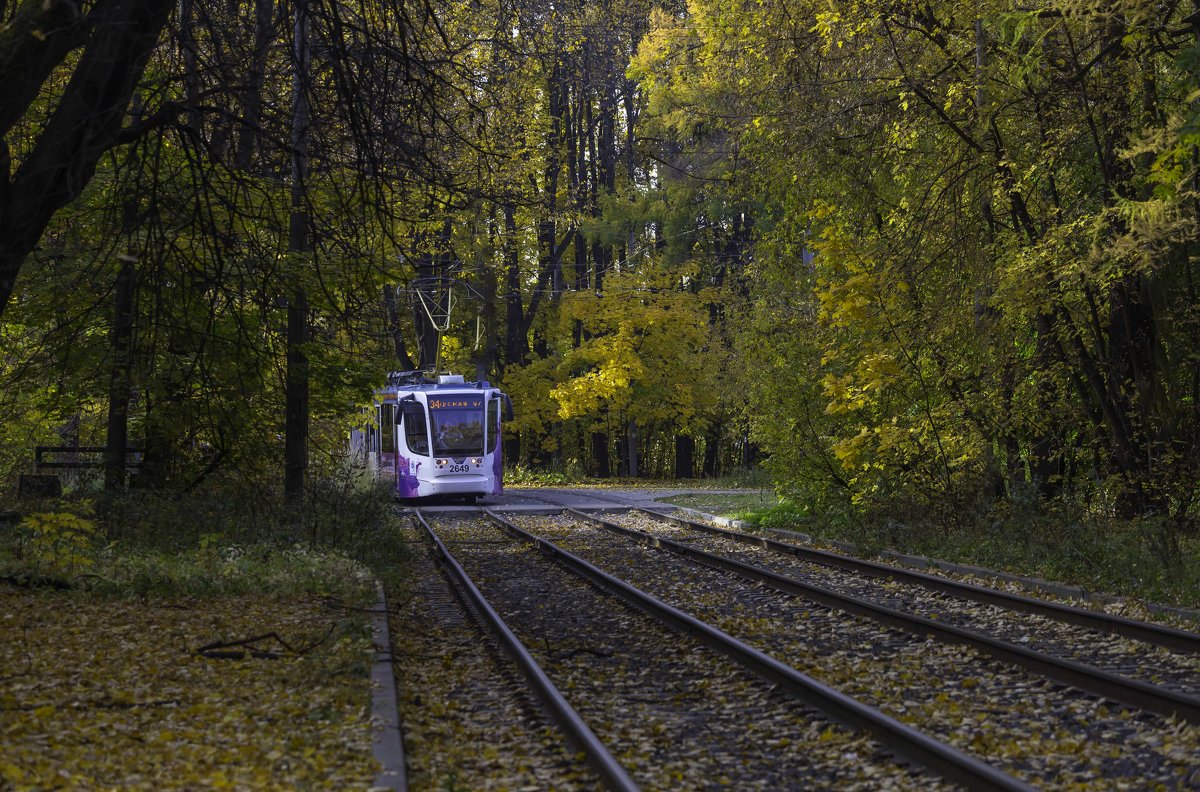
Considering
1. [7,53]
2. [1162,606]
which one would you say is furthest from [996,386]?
[7,53]

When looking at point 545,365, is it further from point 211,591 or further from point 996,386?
point 211,591

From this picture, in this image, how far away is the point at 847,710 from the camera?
7.55 meters

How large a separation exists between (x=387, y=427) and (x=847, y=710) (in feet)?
88.9

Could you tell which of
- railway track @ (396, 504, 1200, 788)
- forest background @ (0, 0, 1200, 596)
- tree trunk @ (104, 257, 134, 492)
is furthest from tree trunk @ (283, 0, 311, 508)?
railway track @ (396, 504, 1200, 788)

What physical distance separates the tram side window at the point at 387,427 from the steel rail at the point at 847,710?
20.6 meters

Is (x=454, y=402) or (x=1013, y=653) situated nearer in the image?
(x=1013, y=653)

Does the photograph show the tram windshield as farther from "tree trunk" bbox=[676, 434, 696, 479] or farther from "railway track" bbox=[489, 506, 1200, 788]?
"tree trunk" bbox=[676, 434, 696, 479]

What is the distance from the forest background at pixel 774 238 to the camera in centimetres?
1070

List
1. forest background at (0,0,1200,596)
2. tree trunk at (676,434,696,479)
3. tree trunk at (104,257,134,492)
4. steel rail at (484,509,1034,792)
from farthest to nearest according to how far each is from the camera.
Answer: tree trunk at (676,434,696,479), tree trunk at (104,257,134,492), forest background at (0,0,1200,596), steel rail at (484,509,1034,792)

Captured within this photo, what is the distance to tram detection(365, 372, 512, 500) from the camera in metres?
32.2

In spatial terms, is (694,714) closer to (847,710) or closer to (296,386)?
(847,710)

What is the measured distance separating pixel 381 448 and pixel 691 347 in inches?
591

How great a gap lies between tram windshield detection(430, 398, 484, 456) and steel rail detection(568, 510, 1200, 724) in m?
17.2

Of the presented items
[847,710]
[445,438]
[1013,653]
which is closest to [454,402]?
[445,438]
